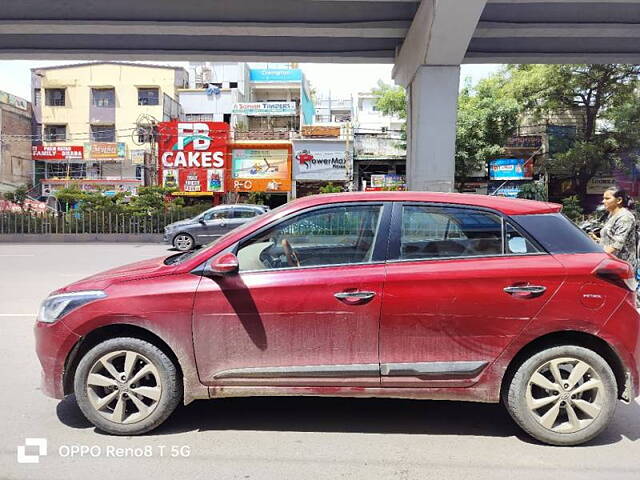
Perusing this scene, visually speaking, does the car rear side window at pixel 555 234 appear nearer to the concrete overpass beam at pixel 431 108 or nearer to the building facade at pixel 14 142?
the concrete overpass beam at pixel 431 108

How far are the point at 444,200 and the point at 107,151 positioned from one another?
Answer: 35.0 metres

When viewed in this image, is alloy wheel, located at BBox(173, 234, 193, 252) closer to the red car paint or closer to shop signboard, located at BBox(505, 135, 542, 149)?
A: the red car paint

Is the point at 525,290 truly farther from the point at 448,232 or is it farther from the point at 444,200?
the point at 444,200

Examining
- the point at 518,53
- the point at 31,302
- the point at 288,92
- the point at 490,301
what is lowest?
the point at 31,302

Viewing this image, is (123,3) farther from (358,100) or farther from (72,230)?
(358,100)

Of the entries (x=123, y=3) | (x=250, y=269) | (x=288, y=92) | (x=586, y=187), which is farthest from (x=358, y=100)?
(x=250, y=269)

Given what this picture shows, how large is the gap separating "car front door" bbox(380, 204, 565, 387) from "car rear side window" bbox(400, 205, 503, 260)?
86 mm

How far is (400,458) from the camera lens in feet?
10.7

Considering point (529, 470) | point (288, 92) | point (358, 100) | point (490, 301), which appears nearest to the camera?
point (529, 470)

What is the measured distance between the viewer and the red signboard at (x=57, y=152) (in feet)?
114

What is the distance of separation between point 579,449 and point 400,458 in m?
1.17

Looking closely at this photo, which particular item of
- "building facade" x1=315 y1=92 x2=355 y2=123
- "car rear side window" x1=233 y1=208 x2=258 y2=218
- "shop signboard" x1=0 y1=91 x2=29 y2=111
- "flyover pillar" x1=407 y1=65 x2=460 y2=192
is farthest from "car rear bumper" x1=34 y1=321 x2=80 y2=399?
"building facade" x1=315 y1=92 x2=355 y2=123

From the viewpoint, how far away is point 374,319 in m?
3.35

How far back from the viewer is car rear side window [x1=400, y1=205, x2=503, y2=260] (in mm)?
3537
